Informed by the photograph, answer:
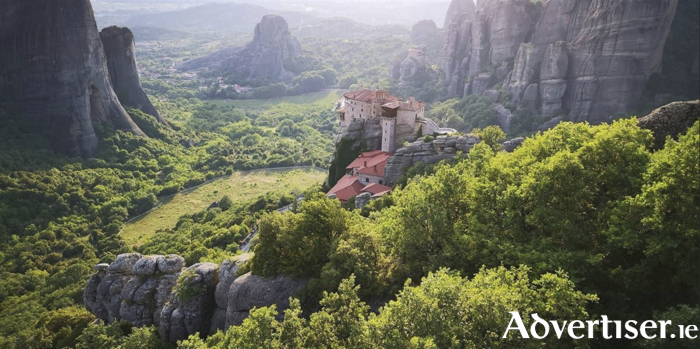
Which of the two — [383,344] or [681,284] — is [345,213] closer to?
[383,344]

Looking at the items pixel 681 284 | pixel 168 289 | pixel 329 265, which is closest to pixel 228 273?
pixel 168 289

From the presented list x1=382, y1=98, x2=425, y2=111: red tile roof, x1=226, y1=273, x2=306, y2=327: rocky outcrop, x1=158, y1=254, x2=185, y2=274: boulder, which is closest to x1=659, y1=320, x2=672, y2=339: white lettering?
x1=226, y1=273, x2=306, y2=327: rocky outcrop

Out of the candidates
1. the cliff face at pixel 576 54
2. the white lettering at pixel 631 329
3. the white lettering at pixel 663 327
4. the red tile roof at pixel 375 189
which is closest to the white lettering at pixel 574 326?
the white lettering at pixel 631 329

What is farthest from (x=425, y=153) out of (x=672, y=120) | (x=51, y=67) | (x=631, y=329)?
(x=51, y=67)

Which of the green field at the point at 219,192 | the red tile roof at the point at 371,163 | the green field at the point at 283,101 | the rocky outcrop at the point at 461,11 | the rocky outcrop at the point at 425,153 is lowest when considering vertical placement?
the green field at the point at 219,192

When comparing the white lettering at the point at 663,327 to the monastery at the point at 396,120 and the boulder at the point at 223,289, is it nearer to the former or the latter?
the boulder at the point at 223,289
